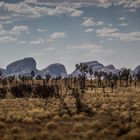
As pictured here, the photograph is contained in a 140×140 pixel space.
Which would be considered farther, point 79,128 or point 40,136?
point 79,128

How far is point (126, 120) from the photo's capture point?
92.5 ft

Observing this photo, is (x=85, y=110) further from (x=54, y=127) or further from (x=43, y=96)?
(x=43, y=96)

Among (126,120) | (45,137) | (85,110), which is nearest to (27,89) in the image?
(85,110)

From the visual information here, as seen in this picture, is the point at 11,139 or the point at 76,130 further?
the point at 76,130

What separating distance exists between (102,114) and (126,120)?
6.79 metres

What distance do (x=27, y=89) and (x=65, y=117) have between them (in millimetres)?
59253

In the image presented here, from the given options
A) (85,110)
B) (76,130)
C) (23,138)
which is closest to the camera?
(23,138)

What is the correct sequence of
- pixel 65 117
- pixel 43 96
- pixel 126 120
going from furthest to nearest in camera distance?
pixel 43 96 < pixel 65 117 < pixel 126 120

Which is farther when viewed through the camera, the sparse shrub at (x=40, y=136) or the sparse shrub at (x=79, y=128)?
the sparse shrub at (x=79, y=128)

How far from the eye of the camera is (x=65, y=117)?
31.7 meters

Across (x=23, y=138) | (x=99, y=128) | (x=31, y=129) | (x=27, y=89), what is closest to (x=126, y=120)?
(x=99, y=128)

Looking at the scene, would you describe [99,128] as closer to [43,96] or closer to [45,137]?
[45,137]

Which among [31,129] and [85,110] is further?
[85,110]

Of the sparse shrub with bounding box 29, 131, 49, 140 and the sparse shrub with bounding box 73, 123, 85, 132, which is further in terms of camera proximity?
the sparse shrub with bounding box 73, 123, 85, 132
